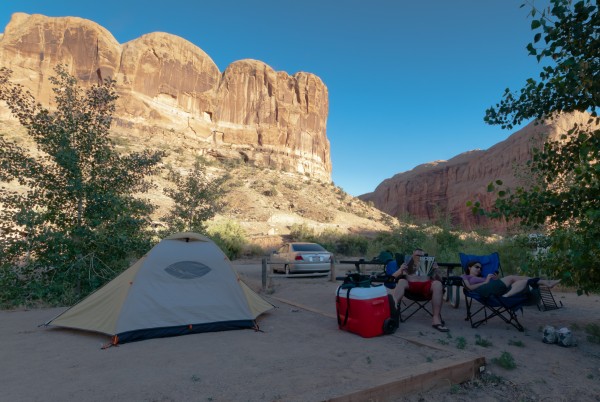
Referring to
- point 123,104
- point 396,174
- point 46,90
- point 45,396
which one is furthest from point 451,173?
point 45,396

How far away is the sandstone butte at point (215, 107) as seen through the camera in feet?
183

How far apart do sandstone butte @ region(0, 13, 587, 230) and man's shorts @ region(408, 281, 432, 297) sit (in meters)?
40.8

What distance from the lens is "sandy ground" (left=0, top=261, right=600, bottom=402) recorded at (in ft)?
11.0

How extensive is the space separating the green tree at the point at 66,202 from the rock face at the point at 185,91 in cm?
4550

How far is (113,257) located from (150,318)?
12.9 feet

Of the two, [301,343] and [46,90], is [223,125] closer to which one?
[46,90]

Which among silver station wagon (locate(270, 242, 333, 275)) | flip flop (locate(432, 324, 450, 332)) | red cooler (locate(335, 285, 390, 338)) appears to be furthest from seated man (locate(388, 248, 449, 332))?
silver station wagon (locate(270, 242, 333, 275))

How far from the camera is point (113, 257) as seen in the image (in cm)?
847

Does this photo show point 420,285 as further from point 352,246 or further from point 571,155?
point 352,246

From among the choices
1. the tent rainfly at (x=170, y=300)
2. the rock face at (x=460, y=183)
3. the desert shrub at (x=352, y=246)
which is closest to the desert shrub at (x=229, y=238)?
the desert shrub at (x=352, y=246)

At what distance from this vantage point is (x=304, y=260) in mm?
12055

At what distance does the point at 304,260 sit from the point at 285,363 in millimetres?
7902

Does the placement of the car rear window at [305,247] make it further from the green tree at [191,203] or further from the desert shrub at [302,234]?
the desert shrub at [302,234]

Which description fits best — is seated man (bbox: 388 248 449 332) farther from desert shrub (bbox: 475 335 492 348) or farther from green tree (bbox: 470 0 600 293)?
green tree (bbox: 470 0 600 293)
